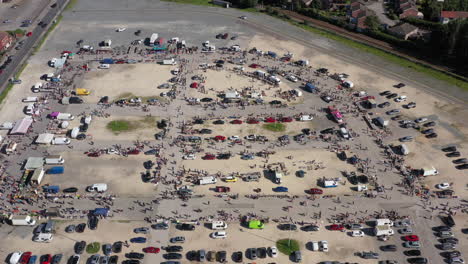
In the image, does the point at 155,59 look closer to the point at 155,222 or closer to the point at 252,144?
the point at 252,144

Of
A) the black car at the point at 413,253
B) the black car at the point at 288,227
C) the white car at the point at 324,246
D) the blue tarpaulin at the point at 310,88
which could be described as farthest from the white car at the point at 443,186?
the blue tarpaulin at the point at 310,88

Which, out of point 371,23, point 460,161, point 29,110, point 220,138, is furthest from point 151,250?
point 371,23

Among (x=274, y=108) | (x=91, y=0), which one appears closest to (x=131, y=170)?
(x=274, y=108)

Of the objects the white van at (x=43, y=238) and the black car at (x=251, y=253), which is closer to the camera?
the black car at (x=251, y=253)

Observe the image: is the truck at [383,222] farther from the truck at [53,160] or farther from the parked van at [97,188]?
the truck at [53,160]

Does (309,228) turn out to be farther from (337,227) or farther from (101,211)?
(101,211)
